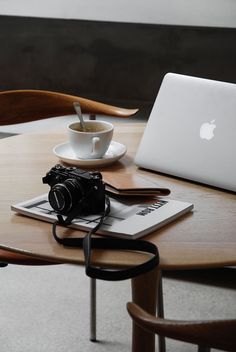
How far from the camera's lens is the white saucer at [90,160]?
55.8 inches

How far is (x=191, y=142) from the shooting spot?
4.44 ft

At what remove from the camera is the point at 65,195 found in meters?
1.14

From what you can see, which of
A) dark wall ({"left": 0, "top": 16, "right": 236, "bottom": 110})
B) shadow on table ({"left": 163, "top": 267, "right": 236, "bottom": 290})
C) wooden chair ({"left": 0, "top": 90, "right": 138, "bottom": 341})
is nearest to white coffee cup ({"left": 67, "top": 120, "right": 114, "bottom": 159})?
wooden chair ({"left": 0, "top": 90, "right": 138, "bottom": 341})

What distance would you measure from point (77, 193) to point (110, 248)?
0.13 metres

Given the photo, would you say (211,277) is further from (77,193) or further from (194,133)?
(77,193)

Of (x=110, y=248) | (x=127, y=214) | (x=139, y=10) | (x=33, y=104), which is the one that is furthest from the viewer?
(x=139, y=10)

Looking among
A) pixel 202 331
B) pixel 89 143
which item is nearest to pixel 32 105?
pixel 89 143

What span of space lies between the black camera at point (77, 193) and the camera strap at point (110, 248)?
31mm

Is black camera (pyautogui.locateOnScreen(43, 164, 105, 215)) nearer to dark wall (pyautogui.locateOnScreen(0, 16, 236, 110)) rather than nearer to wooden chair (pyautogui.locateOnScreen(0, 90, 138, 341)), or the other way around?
wooden chair (pyautogui.locateOnScreen(0, 90, 138, 341))

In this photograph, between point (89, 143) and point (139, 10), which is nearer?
point (89, 143)

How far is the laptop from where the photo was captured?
1308 millimetres

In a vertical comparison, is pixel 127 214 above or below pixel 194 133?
below

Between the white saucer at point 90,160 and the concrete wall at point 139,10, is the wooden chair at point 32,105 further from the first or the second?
the concrete wall at point 139,10

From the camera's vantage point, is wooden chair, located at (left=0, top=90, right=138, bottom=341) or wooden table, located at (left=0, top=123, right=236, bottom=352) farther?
wooden chair, located at (left=0, top=90, right=138, bottom=341)
